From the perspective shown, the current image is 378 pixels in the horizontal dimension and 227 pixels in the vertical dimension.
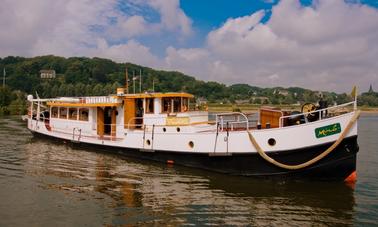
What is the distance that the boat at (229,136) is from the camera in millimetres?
11812

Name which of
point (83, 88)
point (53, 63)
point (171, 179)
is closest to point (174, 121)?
point (171, 179)

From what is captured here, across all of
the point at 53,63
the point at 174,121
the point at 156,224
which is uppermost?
the point at 53,63

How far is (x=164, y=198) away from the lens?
1082cm

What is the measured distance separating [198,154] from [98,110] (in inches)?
314

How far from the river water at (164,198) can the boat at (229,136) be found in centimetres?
54

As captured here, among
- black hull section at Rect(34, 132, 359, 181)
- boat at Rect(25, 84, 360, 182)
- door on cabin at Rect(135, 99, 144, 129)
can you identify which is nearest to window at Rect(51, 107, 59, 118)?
boat at Rect(25, 84, 360, 182)

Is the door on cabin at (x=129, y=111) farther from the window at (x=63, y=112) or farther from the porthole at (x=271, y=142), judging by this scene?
the porthole at (x=271, y=142)

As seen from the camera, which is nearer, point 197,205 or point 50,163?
point 197,205

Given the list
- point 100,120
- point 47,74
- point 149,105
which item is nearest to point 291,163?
point 149,105

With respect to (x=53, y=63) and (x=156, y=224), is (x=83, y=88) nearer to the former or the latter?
(x=53, y=63)

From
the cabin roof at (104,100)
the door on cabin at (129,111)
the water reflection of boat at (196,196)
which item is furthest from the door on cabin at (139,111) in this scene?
the water reflection of boat at (196,196)

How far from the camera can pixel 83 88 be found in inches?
4195

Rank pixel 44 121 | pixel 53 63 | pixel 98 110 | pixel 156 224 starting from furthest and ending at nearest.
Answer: pixel 53 63 → pixel 44 121 → pixel 98 110 → pixel 156 224

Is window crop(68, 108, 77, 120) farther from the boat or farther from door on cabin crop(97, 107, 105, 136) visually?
door on cabin crop(97, 107, 105, 136)
